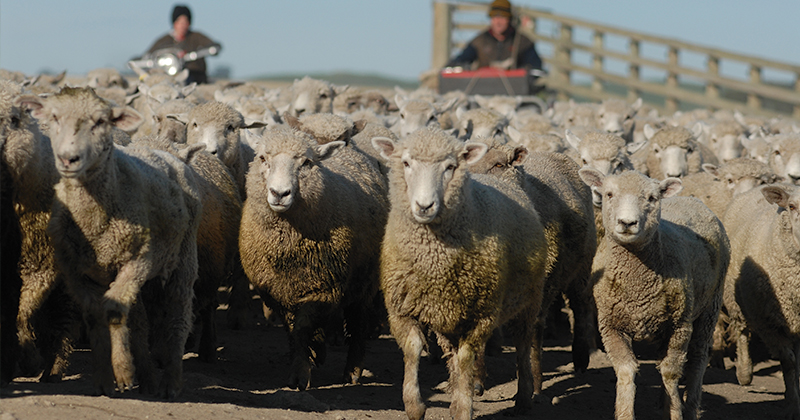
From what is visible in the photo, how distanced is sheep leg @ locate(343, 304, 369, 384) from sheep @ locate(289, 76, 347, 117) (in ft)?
18.1

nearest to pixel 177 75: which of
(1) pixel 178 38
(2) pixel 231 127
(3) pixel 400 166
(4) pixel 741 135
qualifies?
(1) pixel 178 38

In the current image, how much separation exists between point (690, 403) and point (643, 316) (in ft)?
2.68

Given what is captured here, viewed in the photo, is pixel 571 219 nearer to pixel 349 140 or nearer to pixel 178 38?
pixel 349 140

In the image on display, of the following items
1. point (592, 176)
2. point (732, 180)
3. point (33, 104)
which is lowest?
point (732, 180)

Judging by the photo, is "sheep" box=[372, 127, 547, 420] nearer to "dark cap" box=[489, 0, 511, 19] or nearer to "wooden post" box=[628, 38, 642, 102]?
"dark cap" box=[489, 0, 511, 19]

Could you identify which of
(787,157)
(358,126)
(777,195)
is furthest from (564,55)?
(777,195)

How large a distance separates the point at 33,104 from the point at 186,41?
11128mm

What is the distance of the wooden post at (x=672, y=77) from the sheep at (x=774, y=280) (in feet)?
46.0

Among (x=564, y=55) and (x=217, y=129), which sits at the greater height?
(x=564, y=55)

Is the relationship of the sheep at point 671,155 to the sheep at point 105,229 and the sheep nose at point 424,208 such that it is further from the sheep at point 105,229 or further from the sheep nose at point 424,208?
the sheep at point 105,229

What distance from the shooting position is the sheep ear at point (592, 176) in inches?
247

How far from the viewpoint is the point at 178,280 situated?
581cm

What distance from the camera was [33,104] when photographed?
5336mm

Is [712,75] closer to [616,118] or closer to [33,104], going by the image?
[616,118]
